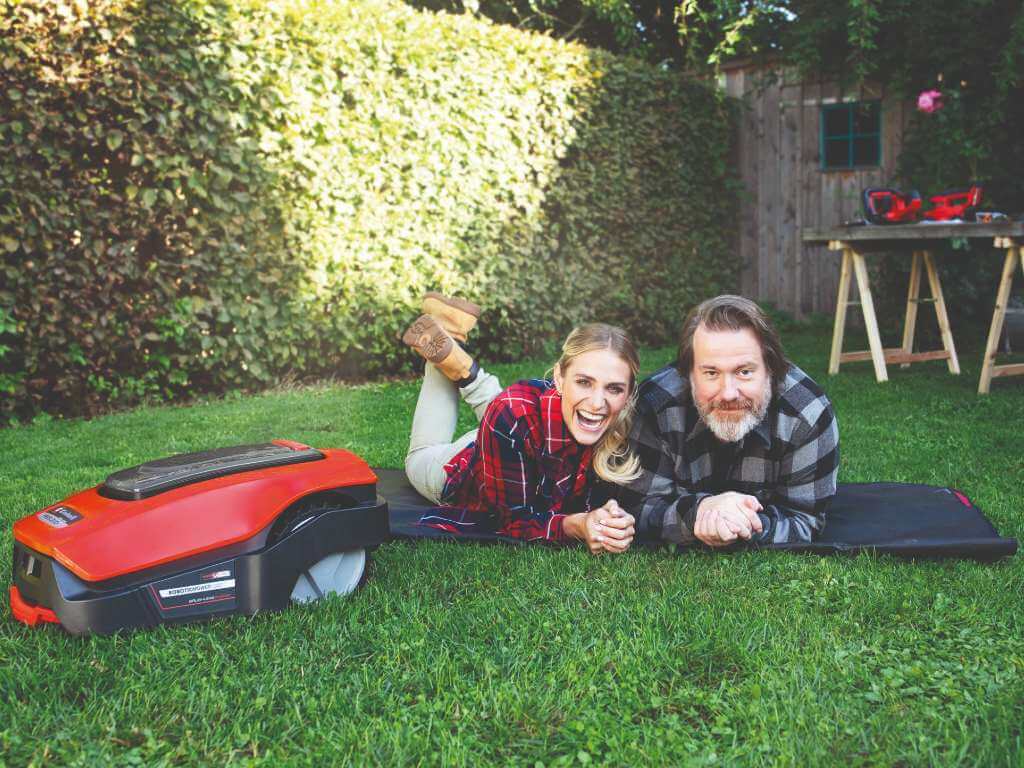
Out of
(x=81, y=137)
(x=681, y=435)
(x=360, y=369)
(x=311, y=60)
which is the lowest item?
(x=360, y=369)

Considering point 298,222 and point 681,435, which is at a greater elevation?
point 298,222

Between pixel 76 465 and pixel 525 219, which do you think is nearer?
pixel 76 465

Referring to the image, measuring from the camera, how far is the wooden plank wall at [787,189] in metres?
9.70

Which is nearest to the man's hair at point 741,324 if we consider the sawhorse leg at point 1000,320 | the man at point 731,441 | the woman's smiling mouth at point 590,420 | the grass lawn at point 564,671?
the man at point 731,441

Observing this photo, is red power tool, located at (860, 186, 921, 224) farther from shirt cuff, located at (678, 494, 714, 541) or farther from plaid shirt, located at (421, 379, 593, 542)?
shirt cuff, located at (678, 494, 714, 541)

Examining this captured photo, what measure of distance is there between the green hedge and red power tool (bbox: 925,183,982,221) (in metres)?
3.00

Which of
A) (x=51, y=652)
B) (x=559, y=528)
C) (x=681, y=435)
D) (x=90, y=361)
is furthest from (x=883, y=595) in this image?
(x=90, y=361)

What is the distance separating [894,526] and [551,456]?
111 cm

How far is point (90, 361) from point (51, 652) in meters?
3.59

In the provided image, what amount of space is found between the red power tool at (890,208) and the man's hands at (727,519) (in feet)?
14.0

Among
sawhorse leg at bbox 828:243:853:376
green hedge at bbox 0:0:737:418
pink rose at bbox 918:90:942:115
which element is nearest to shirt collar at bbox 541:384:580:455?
green hedge at bbox 0:0:737:418

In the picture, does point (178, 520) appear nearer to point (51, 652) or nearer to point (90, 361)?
point (51, 652)

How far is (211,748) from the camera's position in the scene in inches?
68.6

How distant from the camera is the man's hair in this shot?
2.65 meters
